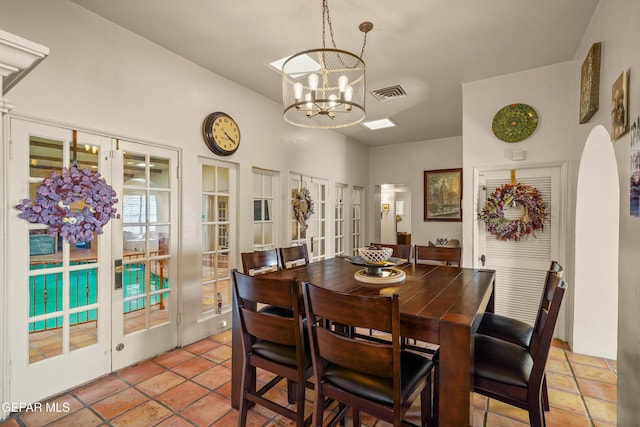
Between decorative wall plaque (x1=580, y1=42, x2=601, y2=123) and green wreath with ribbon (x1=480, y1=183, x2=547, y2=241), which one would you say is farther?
green wreath with ribbon (x1=480, y1=183, x2=547, y2=241)

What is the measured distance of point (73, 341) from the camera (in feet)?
7.97

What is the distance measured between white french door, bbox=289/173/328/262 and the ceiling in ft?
4.95

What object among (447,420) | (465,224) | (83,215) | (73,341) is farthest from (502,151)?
(73,341)

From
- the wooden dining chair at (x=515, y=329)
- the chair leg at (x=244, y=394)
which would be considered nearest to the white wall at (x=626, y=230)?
the wooden dining chair at (x=515, y=329)

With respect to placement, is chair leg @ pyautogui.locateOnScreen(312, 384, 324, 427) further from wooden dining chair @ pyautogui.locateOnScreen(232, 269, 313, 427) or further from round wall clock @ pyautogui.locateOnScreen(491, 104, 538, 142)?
round wall clock @ pyautogui.locateOnScreen(491, 104, 538, 142)

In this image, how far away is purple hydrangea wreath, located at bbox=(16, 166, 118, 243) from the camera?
2.14m

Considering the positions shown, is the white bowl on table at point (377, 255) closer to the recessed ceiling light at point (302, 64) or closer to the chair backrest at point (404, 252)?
the chair backrest at point (404, 252)

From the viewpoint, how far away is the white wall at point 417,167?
5859 mm

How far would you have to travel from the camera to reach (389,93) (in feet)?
12.8

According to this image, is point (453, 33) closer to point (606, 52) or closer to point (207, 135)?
point (606, 52)

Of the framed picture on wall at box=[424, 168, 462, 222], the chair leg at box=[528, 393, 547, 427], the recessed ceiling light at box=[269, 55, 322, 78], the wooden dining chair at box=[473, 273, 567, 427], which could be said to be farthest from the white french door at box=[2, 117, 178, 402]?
the framed picture on wall at box=[424, 168, 462, 222]

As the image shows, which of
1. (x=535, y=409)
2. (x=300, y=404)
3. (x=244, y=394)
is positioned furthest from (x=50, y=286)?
(x=535, y=409)

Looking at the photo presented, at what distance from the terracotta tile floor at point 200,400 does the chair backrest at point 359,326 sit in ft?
2.87

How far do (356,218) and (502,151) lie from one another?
3.26m
